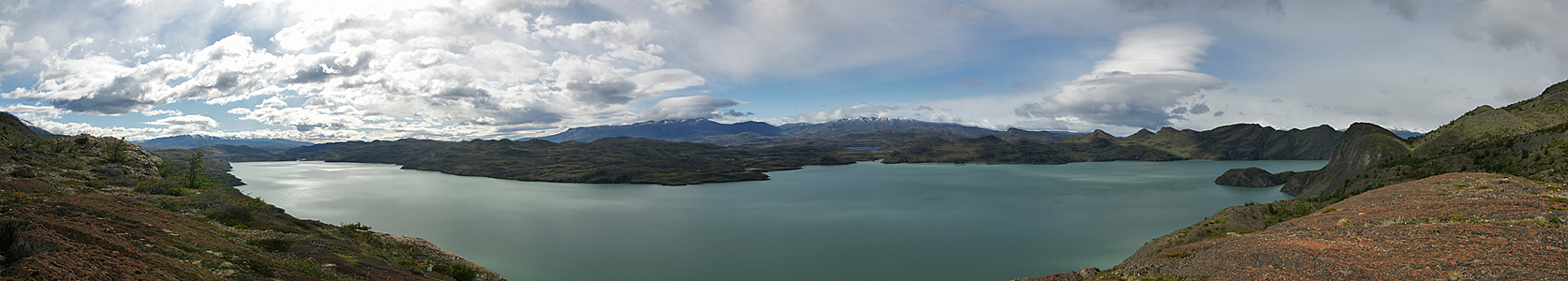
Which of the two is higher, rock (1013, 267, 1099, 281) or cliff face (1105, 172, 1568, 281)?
cliff face (1105, 172, 1568, 281)

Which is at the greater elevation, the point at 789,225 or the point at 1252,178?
the point at 1252,178

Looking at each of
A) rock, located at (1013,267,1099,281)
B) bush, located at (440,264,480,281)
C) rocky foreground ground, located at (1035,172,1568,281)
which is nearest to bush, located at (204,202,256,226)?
bush, located at (440,264,480,281)

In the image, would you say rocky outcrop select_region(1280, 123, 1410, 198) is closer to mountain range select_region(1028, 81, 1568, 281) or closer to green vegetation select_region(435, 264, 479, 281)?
mountain range select_region(1028, 81, 1568, 281)


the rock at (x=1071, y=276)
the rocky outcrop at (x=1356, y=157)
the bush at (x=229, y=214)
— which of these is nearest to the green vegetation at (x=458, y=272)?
the bush at (x=229, y=214)

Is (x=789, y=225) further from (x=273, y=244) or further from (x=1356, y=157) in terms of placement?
(x=1356, y=157)

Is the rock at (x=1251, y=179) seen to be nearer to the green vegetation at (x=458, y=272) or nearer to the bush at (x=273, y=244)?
the green vegetation at (x=458, y=272)

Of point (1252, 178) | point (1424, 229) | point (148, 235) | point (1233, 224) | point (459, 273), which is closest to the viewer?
point (148, 235)

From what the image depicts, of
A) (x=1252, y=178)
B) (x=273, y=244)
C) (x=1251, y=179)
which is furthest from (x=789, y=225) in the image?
(x=1252, y=178)

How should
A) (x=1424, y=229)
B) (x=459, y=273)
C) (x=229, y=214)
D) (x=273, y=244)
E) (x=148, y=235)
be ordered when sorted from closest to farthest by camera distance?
(x=148, y=235), (x=1424, y=229), (x=273, y=244), (x=229, y=214), (x=459, y=273)
